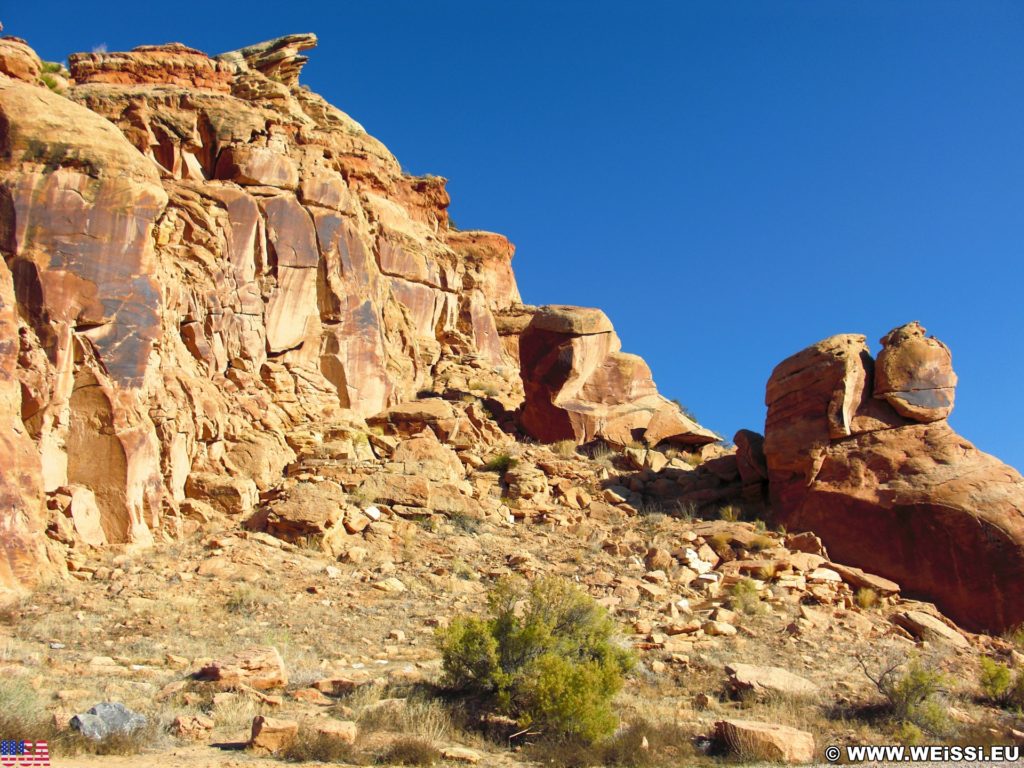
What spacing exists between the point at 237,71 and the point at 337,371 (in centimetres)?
1393

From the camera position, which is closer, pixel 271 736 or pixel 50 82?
pixel 271 736

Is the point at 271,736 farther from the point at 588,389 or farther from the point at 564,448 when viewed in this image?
the point at 588,389

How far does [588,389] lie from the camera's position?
85.8 feet

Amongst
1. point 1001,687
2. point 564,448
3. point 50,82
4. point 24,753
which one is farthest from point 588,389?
point 24,753

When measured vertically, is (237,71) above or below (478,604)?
above

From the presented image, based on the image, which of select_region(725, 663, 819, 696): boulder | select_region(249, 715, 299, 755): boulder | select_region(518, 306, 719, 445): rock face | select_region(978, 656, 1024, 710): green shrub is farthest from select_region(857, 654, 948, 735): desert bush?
select_region(518, 306, 719, 445): rock face

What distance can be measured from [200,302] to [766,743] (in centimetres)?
1704

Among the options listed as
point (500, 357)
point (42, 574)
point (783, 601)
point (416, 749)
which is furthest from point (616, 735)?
point (500, 357)

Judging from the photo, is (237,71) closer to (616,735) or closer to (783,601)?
(783,601)

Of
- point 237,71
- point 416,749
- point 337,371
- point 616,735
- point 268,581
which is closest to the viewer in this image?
point 416,749

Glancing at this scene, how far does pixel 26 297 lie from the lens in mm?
16750

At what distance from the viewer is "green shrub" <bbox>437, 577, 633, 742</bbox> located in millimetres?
9227

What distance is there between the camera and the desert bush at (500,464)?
22.4 m

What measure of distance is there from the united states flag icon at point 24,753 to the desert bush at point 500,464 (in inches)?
604
